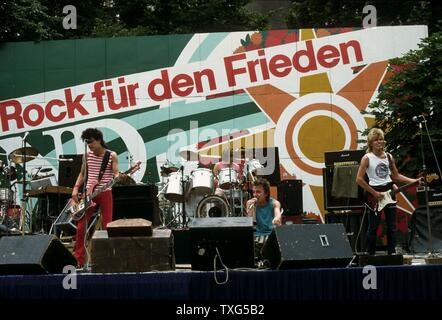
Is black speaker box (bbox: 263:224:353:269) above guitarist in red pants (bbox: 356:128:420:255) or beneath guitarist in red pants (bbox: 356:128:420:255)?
beneath

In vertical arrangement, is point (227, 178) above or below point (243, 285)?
above

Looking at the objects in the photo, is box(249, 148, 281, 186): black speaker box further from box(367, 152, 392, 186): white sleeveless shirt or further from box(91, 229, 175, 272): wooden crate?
box(91, 229, 175, 272): wooden crate

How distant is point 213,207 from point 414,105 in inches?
155

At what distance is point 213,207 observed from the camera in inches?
504

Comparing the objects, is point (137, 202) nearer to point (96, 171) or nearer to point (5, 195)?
point (96, 171)

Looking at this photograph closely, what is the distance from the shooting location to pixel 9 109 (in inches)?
659

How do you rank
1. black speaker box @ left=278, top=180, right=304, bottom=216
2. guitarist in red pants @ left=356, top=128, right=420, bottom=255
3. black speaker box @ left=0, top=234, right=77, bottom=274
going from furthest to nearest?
1. black speaker box @ left=278, top=180, right=304, bottom=216
2. guitarist in red pants @ left=356, top=128, right=420, bottom=255
3. black speaker box @ left=0, top=234, right=77, bottom=274

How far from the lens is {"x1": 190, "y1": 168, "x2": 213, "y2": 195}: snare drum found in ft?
43.0

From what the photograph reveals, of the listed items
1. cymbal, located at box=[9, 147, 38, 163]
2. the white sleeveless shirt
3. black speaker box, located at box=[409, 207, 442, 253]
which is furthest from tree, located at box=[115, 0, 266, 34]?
the white sleeveless shirt

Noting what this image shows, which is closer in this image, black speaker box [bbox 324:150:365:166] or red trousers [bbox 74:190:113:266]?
red trousers [bbox 74:190:113:266]

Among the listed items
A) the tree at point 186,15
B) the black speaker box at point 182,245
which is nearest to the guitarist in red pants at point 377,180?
the black speaker box at point 182,245

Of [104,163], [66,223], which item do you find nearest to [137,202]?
[66,223]

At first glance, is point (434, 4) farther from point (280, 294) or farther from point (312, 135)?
point (280, 294)
